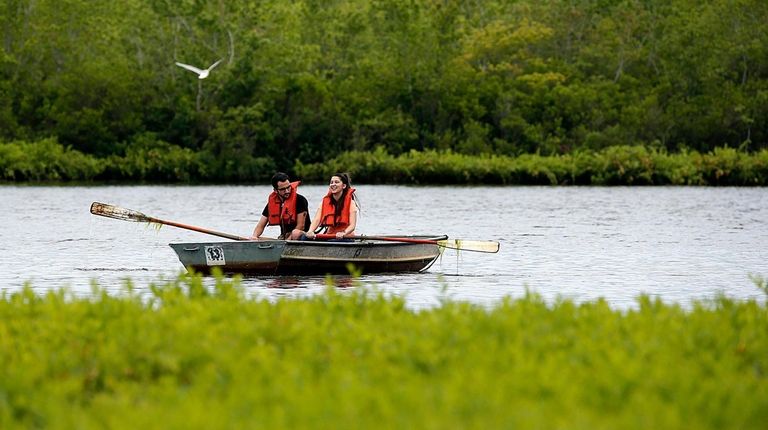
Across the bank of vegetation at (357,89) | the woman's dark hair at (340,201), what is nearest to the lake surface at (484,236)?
the woman's dark hair at (340,201)

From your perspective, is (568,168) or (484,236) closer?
(484,236)

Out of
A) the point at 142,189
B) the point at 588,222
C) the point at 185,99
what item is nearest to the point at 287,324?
the point at 588,222

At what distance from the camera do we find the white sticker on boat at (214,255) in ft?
72.9

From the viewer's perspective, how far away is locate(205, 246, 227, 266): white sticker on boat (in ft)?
72.9

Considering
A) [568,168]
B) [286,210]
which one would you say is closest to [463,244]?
[286,210]

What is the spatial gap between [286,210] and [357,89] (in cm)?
5685

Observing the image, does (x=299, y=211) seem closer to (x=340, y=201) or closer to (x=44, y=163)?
(x=340, y=201)

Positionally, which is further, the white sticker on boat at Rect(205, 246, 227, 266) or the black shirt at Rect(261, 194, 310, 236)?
the black shirt at Rect(261, 194, 310, 236)

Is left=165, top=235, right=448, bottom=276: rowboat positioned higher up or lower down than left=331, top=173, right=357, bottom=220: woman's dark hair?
lower down

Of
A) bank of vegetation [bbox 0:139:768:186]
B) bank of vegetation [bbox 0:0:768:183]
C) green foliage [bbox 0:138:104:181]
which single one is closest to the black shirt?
bank of vegetation [bbox 0:139:768:186]

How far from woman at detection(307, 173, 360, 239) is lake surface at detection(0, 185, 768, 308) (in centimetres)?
85

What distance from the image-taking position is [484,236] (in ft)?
116

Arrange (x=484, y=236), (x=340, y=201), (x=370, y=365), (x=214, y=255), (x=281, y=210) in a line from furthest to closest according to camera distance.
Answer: (x=484, y=236) < (x=281, y=210) < (x=340, y=201) < (x=214, y=255) < (x=370, y=365)

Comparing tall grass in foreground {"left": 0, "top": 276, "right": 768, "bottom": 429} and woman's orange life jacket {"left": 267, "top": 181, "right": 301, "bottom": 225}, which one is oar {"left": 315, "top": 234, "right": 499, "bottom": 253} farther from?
tall grass in foreground {"left": 0, "top": 276, "right": 768, "bottom": 429}
